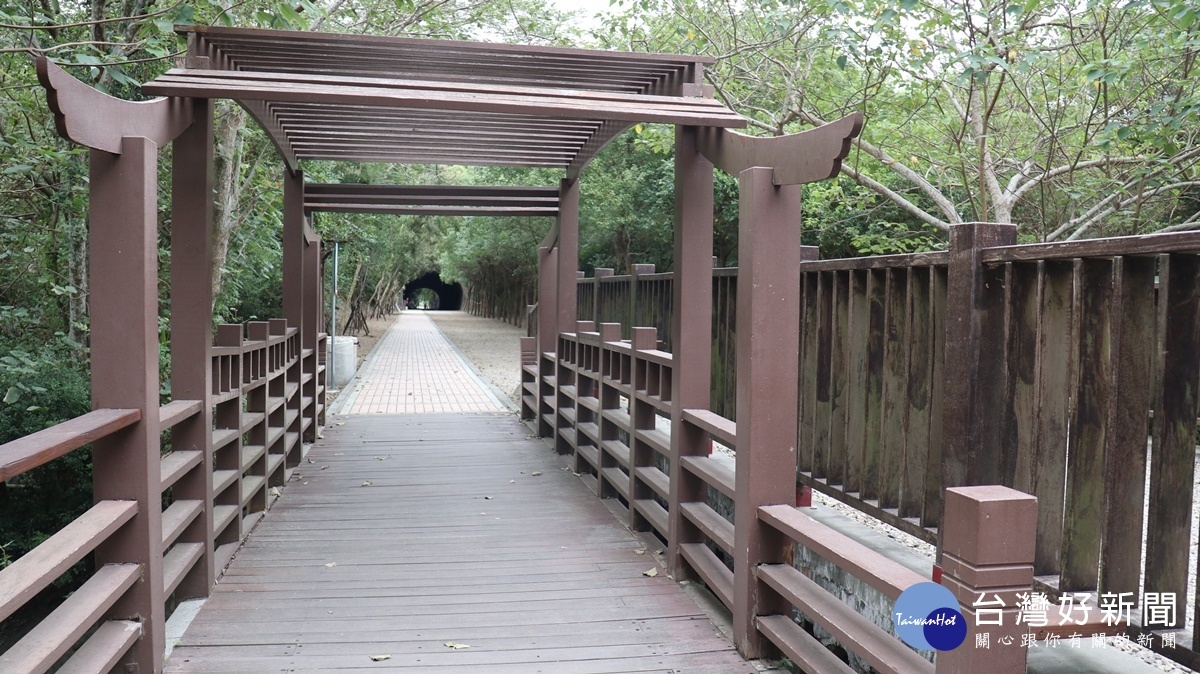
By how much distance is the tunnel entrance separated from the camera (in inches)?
3957

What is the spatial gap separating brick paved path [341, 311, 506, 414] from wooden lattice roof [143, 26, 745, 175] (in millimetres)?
4855

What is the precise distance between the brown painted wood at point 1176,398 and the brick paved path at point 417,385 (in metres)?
10.3

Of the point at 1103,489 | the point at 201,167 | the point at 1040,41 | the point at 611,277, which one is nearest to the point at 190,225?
the point at 201,167

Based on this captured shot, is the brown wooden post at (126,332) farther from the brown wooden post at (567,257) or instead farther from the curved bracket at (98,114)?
the brown wooden post at (567,257)

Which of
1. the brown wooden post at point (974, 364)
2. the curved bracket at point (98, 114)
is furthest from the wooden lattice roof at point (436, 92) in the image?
the brown wooden post at point (974, 364)

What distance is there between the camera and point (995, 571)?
2195mm

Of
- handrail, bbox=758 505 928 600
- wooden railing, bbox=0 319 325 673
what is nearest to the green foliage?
wooden railing, bbox=0 319 325 673

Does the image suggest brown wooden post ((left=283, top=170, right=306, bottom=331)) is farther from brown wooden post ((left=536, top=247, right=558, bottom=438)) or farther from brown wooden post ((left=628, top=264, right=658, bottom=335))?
brown wooden post ((left=628, top=264, right=658, bottom=335))

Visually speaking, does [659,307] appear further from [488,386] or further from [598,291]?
[488,386]

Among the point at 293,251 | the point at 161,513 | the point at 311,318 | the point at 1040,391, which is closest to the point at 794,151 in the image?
the point at 1040,391

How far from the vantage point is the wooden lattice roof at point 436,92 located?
4.11 meters

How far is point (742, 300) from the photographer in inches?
150

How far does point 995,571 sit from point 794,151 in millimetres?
1800

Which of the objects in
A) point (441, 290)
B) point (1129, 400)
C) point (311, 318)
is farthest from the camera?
point (441, 290)
